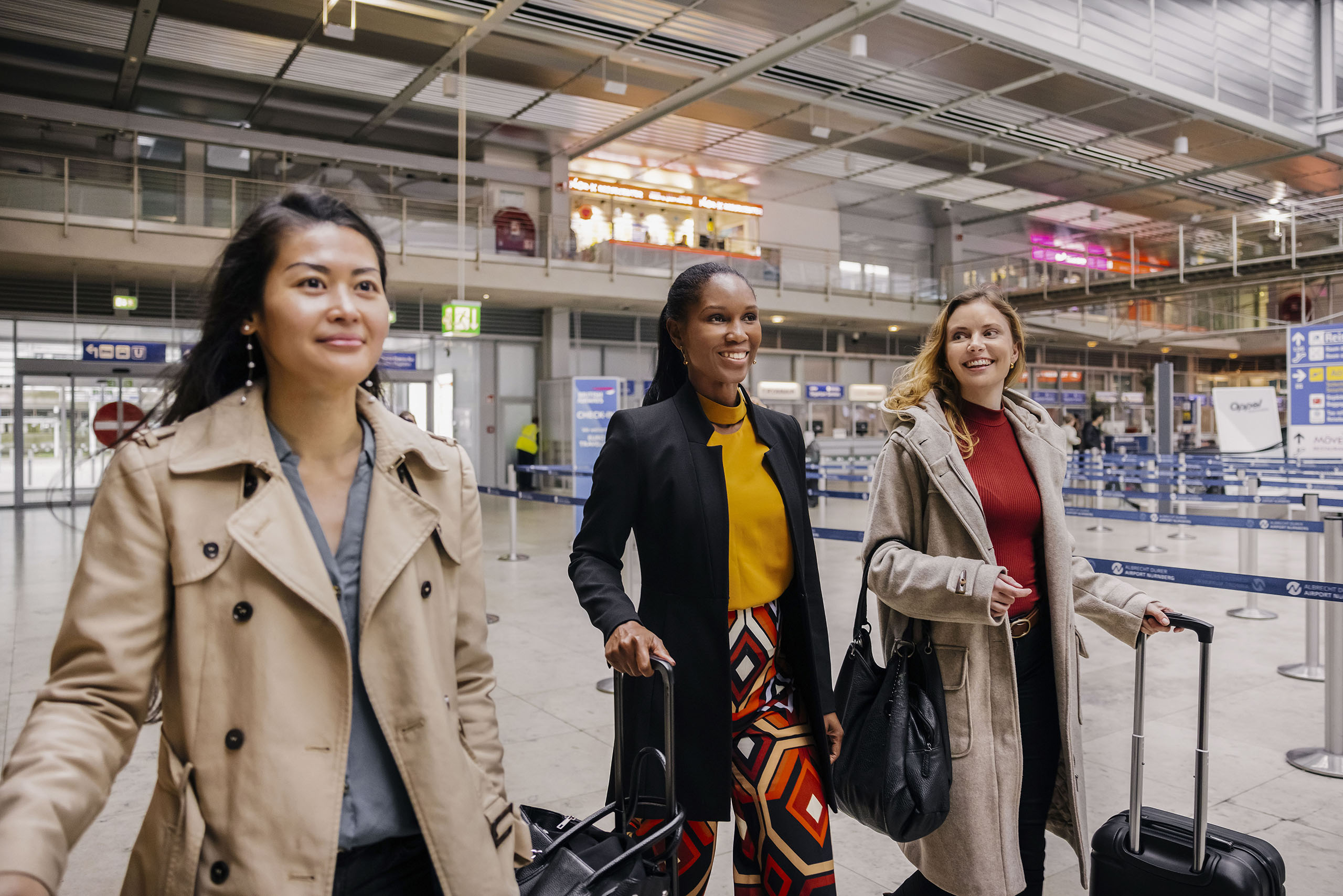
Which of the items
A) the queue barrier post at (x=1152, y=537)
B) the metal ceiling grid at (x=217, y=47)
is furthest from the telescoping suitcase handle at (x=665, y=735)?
the metal ceiling grid at (x=217, y=47)

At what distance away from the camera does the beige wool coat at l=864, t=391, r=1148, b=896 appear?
2146mm

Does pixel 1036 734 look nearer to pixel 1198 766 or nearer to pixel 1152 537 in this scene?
pixel 1198 766

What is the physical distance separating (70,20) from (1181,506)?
60.2 feet

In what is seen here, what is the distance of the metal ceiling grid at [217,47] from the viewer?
1348cm

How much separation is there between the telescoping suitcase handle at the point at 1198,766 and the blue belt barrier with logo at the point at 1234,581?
4.99ft

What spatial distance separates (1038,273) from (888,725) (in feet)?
74.9

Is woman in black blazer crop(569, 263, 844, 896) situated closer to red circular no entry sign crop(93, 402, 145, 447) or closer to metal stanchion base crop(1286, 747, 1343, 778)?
metal stanchion base crop(1286, 747, 1343, 778)

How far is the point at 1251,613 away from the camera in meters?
7.34

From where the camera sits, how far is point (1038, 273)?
22547 millimetres

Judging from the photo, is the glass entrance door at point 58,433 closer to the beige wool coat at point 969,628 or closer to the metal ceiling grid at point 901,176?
the metal ceiling grid at point 901,176

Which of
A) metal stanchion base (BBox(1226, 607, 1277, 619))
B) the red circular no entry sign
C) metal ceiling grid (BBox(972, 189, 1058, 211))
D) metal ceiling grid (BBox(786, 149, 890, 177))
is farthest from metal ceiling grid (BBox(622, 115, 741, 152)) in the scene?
metal stanchion base (BBox(1226, 607, 1277, 619))

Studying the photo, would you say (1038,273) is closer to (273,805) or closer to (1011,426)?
→ (1011,426)

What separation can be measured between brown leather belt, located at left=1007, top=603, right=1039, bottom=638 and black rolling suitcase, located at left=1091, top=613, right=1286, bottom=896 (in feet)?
0.89

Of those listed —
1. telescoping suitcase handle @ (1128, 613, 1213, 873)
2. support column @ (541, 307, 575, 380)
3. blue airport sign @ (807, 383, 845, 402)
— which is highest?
support column @ (541, 307, 575, 380)
